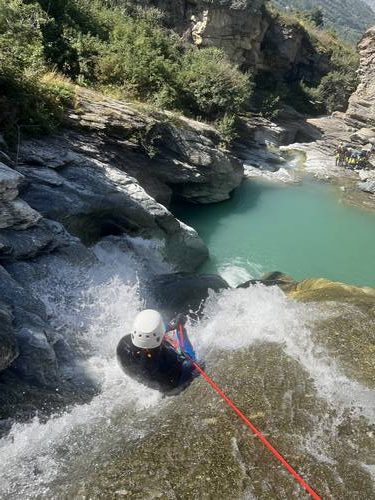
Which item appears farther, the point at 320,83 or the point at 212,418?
the point at 320,83

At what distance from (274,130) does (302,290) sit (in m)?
17.8

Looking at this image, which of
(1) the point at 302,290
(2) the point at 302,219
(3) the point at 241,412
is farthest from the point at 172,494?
(2) the point at 302,219

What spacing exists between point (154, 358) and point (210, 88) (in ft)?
53.2

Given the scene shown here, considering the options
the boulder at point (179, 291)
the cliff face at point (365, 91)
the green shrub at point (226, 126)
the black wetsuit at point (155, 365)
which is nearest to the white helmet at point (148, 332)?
the black wetsuit at point (155, 365)

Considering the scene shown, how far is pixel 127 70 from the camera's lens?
16.0 metres

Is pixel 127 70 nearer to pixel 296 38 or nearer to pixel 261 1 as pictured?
pixel 261 1

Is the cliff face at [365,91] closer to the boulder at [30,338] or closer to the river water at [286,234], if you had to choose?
the river water at [286,234]

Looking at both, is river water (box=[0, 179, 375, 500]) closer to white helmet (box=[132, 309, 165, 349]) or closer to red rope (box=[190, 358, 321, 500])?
red rope (box=[190, 358, 321, 500])

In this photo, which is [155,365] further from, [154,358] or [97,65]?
[97,65]

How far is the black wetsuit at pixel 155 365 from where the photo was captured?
227 inches

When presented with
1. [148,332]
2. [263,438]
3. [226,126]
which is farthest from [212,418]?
[226,126]

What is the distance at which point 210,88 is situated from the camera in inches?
753

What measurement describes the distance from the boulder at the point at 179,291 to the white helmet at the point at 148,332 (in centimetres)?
333

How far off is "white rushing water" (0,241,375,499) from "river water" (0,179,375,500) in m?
0.02
